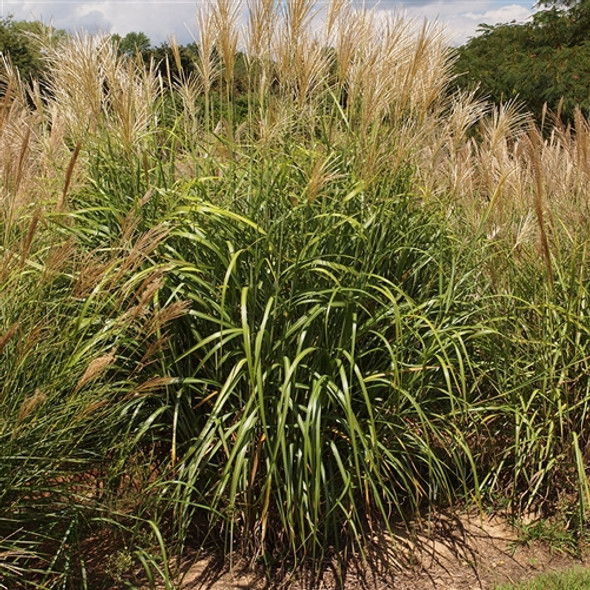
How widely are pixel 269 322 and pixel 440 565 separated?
1.32 meters

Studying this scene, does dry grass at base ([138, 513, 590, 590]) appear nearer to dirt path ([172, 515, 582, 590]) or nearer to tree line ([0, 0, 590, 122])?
dirt path ([172, 515, 582, 590])

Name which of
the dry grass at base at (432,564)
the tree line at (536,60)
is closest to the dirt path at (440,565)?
the dry grass at base at (432,564)

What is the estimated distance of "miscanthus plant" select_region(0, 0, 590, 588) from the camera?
2639 millimetres

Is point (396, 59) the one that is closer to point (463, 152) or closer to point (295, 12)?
point (295, 12)

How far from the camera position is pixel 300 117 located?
3.45 m

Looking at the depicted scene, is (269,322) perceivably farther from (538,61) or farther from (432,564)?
(538,61)

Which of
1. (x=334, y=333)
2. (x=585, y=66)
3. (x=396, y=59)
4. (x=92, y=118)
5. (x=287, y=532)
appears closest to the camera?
(x=287, y=532)

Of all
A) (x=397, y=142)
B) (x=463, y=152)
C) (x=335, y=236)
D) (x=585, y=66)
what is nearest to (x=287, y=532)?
(x=335, y=236)

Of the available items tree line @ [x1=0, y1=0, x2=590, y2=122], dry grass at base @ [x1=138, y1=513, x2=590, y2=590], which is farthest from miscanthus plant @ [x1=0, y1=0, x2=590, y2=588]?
tree line @ [x1=0, y1=0, x2=590, y2=122]

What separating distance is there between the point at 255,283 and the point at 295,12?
1.28 metres

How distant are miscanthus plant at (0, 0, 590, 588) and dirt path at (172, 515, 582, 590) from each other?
12 cm

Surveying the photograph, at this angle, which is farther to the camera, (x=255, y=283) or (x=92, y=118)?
(x=92, y=118)

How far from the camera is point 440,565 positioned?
10.2 ft

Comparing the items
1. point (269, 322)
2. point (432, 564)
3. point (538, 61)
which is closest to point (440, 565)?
point (432, 564)
